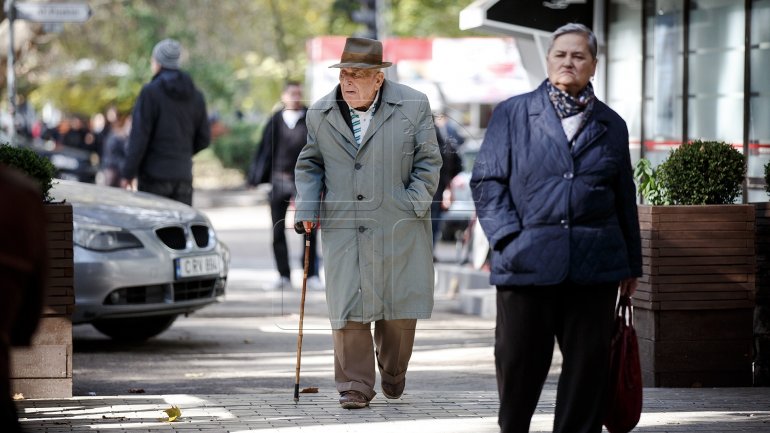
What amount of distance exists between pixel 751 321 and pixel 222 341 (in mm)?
4626

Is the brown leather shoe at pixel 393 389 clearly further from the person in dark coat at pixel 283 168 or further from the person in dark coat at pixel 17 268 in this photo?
the person in dark coat at pixel 283 168

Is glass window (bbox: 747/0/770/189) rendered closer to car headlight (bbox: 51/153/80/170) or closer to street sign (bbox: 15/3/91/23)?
street sign (bbox: 15/3/91/23)

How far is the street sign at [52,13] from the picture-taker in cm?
1541

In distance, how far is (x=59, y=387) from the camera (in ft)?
27.3

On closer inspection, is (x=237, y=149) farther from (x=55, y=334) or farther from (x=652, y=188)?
(x=55, y=334)

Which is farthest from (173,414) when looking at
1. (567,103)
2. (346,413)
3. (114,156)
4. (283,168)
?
(114,156)

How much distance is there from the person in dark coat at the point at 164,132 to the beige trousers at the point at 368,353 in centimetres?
539

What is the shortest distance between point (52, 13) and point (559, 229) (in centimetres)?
1061

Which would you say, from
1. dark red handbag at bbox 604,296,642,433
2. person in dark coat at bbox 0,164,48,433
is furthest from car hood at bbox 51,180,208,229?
person in dark coat at bbox 0,164,48,433

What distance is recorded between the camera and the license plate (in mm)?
10922

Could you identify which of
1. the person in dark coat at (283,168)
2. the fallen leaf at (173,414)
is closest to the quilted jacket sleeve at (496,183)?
the fallen leaf at (173,414)

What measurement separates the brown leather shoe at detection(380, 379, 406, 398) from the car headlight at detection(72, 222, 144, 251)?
10.2 ft

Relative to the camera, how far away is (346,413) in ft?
A: 25.6

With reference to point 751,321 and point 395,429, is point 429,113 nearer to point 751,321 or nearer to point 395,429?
point 395,429
